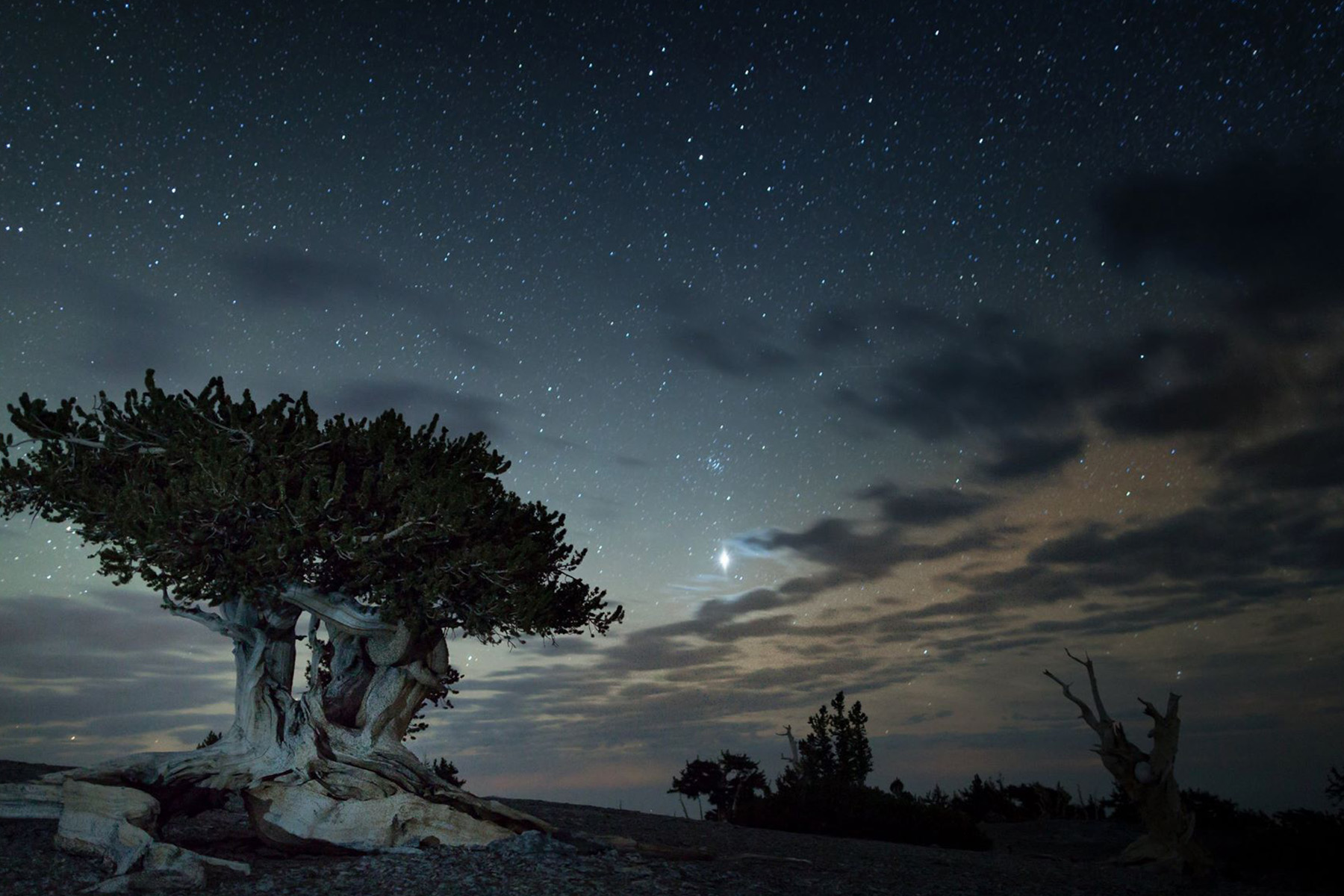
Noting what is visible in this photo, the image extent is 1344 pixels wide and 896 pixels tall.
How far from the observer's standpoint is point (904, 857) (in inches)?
870

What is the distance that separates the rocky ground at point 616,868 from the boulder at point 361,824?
1.14 ft

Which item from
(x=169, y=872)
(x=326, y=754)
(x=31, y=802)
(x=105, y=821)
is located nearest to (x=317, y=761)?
(x=326, y=754)

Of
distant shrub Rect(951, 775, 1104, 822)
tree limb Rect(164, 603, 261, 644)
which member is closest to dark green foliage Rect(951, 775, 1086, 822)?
distant shrub Rect(951, 775, 1104, 822)

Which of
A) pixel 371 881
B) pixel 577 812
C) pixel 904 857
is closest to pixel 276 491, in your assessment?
pixel 371 881

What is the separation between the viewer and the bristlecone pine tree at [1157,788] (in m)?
26.1

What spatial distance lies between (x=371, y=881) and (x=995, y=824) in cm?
3839

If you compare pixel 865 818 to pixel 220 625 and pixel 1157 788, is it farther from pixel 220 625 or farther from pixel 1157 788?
pixel 220 625

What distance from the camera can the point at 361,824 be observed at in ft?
56.6

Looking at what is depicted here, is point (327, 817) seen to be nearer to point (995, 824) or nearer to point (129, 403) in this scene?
point (129, 403)

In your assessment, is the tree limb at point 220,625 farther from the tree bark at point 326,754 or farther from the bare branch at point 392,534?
the bare branch at point 392,534

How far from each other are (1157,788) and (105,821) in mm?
27211

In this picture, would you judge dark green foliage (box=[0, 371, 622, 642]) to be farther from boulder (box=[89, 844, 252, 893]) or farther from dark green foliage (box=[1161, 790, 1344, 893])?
dark green foliage (box=[1161, 790, 1344, 893])

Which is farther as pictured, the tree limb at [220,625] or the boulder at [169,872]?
the tree limb at [220,625]

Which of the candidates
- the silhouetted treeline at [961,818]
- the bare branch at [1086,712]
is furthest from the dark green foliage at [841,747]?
the bare branch at [1086,712]
